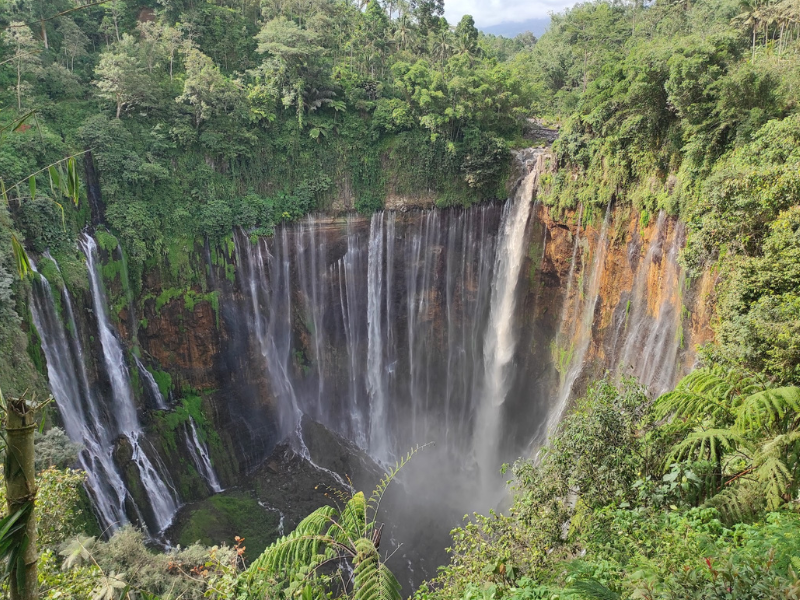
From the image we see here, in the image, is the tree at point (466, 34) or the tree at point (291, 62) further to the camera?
the tree at point (466, 34)

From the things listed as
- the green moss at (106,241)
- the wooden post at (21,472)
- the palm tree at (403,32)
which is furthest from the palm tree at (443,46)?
the wooden post at (21,472)

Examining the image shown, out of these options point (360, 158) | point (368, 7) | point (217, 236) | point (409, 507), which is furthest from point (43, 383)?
point (368, 7)

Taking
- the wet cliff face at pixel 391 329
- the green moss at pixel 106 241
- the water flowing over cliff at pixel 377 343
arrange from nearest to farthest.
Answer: the water flowing over cliff at pixel 377 343 < the green moss at pixel 106 241 < the wet cliff face at pixel 391 329

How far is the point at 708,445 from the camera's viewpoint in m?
5.45

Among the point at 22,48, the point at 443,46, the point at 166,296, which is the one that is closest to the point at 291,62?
the point at 443,46

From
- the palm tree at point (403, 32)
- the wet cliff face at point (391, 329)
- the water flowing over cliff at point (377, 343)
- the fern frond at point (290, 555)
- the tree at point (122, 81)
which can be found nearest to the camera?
the fern frond at point (290, 555)

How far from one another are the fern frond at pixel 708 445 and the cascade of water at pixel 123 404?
51.5ft

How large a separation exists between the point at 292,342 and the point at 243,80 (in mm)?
11713

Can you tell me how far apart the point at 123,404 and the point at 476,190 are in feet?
48.4

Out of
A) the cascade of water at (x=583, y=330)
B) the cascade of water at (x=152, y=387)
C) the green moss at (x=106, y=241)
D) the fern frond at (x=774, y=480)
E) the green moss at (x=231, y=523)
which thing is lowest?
the green moss at (x=231, y=523)

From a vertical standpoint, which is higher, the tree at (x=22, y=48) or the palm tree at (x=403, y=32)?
the palm tree at (x=403, y=32)

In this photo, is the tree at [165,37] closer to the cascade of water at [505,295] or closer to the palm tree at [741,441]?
the cascade of water at [505,295]

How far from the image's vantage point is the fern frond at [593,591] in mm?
3465

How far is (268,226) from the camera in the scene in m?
20.1
